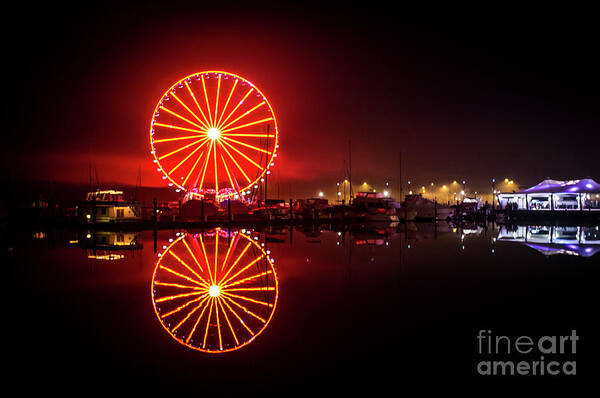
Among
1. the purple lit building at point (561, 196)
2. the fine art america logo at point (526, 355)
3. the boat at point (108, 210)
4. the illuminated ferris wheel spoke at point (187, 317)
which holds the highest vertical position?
the purple lit building at point (561, 196)

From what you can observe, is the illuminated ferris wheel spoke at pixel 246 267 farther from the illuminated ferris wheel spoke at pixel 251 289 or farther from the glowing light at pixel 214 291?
the illuminated ferris wheel spoke at pixel 251 289

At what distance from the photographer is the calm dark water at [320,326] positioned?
140 inches

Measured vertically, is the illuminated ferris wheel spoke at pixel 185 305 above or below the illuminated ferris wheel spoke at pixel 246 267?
below

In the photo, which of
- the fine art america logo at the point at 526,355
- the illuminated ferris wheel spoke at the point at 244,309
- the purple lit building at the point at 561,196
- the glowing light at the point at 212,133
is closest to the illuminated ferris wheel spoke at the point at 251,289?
the illuminated ferris wheel spoke at the point at 244,309

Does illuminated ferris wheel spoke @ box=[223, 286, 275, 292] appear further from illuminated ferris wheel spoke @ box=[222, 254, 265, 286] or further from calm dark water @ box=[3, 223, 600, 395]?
illuminated ferris wheel spoke @ box=[222, 254, 265, 286]

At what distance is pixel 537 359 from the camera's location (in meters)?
3.93

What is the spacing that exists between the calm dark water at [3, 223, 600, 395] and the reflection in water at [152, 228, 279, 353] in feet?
0.53

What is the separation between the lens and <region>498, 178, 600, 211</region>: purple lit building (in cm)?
4131

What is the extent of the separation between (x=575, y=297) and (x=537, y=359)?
296cm

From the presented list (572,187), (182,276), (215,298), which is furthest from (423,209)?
(215,298)

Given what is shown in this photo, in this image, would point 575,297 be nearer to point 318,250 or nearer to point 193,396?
point 193,396

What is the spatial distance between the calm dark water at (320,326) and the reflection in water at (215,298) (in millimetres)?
161

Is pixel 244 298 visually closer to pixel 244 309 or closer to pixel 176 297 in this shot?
pixel 244 309

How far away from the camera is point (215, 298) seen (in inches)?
245
